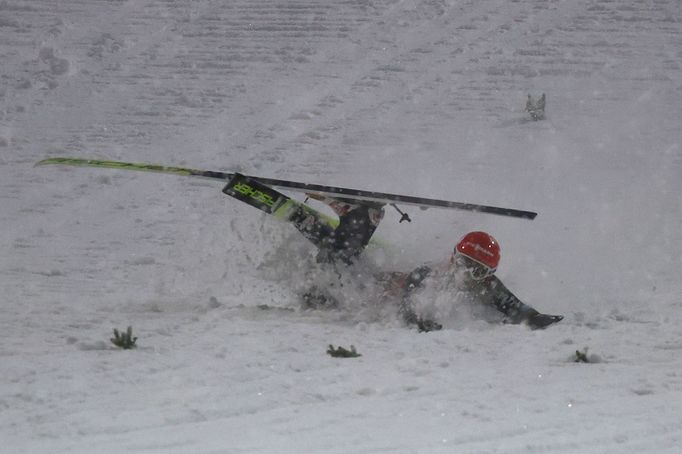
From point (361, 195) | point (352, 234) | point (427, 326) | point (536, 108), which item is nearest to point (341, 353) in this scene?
point (427, 326)

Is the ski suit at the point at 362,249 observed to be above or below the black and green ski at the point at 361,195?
below

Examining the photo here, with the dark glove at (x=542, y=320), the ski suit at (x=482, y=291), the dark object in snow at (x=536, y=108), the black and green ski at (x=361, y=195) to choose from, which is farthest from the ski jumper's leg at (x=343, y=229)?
the dark object in snow at (x=536, y=108)

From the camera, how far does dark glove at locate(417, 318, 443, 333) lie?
7.13m

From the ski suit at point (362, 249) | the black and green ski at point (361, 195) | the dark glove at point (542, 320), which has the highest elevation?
the black and green ski at point (361, 195)

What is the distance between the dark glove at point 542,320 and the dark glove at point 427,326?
75 centimetres

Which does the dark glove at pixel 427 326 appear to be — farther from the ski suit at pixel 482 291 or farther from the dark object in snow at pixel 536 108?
the dark object in snow at pixel 536 108

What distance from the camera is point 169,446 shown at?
446 cm

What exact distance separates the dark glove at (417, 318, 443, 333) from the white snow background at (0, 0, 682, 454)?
174mm

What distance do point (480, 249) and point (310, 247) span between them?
4.86 ft

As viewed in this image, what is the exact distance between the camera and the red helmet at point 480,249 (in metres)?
7.65

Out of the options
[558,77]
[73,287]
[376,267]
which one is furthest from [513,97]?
[73,287]

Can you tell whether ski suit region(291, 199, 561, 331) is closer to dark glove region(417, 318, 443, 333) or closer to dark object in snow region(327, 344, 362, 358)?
dark glove region(417, 318, 443, 333)

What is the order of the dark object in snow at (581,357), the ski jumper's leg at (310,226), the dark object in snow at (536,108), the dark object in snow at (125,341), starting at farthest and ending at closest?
the dark object in snow at (536,108) → the ski jumper's leg at (310,226) → the dark object in snow at (125,341) → the dark object in snow at (581,357)

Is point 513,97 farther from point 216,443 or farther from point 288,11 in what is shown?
point 216,443
